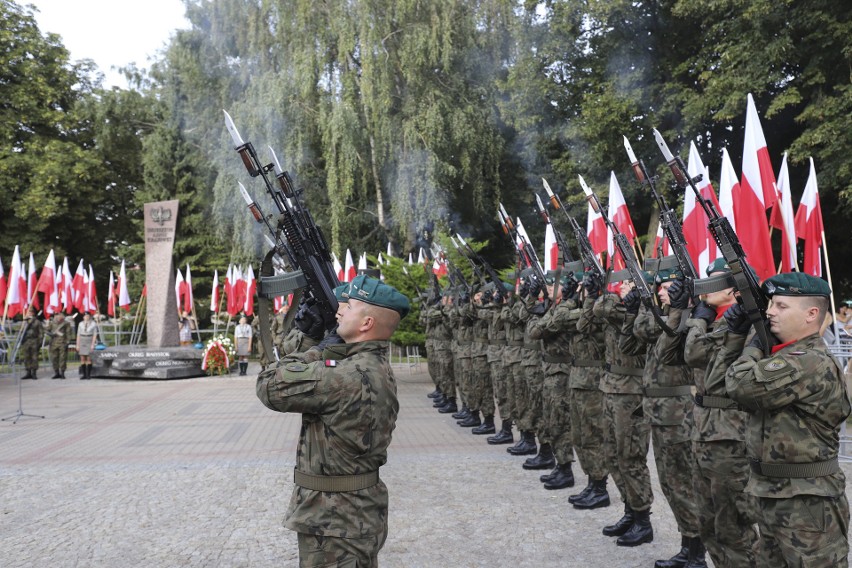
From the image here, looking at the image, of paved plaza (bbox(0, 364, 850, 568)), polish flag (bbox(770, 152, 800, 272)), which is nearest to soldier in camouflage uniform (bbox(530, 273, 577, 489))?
paved plaza (bbox(0, 364, 850, 568))

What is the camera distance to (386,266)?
639 inches

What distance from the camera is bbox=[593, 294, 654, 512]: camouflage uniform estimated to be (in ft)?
17.3

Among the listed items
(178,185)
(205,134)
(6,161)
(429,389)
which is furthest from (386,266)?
(6,161)

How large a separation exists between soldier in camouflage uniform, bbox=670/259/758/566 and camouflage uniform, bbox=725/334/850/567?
1.66ft

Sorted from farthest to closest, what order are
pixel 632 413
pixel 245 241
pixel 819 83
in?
1. pixel 245 241
2. pixel 819 83
3. pixel 632 413

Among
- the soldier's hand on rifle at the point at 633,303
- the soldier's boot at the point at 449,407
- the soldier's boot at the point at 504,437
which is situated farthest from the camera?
the soldier's boot at the point at 449,407

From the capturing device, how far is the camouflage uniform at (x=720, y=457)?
387cm

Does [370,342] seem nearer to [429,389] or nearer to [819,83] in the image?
[429,389]

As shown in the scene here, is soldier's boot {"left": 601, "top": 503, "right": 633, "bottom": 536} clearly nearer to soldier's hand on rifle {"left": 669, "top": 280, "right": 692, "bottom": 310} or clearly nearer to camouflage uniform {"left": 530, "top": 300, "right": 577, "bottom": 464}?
camouflage uniform {"left": 530, "top": 300, "right": 577, "bottom": 464}

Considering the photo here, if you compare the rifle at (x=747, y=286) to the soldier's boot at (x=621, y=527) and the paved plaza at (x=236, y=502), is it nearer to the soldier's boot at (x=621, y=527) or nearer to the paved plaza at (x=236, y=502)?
the paved plaza at (x=236, y=502)

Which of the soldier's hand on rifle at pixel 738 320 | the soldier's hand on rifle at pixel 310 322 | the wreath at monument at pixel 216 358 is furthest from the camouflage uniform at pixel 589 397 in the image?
the wreath at monument at pixel 216 358

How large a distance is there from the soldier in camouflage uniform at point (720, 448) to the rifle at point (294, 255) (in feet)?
6.99

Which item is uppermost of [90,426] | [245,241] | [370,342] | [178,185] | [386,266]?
[178,185]

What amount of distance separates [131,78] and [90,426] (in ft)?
92.5
